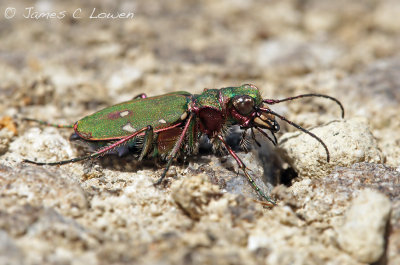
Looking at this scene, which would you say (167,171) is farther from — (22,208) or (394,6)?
(394,6)

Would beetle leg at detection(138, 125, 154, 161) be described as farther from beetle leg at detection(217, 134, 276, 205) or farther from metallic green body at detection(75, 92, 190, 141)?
beetle leg at detection(217, 134, 276, 205)

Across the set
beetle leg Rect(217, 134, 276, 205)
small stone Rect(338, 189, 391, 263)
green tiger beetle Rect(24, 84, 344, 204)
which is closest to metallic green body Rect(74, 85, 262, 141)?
green tiger beetle Rect(24, 84, 344, 204)

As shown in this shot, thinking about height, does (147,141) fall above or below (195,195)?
above

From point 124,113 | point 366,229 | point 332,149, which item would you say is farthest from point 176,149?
point 366,229

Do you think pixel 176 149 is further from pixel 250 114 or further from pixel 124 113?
pixel 250 114

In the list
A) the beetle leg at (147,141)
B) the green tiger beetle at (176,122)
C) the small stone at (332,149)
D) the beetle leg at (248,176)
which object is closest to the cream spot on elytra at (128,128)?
the green tiger beetle at (176,122)

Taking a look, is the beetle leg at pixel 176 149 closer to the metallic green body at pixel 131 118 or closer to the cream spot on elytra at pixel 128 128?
the metallic green body at pixel 131 118

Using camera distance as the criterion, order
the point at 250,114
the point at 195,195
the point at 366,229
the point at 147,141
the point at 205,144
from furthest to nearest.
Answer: the point at 205,144, the point at 250,114, the point at 147,141, the point at 195,195, the point at 366,229

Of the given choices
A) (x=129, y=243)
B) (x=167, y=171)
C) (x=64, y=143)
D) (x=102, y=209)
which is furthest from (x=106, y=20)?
(x=129, y=243)
